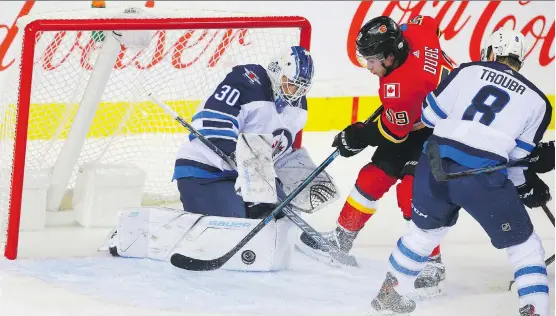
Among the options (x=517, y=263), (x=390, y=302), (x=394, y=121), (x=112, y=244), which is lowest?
(x=112, y=244)

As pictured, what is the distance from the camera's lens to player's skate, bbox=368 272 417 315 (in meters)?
3.46

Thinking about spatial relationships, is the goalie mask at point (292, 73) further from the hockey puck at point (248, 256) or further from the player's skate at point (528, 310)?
the player's skate at point (528, 310)

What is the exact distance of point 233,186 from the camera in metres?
3.99

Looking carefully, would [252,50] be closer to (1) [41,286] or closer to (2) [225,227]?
(2) [225,227]

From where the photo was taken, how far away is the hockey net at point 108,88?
3.87m

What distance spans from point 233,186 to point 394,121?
2.09 ft

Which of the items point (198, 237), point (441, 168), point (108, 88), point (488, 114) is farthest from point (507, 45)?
point (108, 88)

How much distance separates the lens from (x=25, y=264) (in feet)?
12.6

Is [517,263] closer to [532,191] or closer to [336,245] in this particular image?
[532,191]

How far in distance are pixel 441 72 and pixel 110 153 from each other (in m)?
1.53

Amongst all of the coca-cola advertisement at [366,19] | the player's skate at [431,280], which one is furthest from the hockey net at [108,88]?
the player's skate at [431,280]

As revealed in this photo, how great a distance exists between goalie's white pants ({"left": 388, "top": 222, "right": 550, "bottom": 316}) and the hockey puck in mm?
613

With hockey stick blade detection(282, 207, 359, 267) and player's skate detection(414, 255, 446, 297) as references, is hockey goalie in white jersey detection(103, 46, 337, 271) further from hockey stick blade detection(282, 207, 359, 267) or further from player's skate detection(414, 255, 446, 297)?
player's skate detection(414, 255, 446, 297)

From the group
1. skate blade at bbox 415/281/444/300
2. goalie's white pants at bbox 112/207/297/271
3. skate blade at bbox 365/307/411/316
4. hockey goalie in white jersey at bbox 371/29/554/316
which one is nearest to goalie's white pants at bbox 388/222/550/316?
hockey goalie in white jersey at bbox 371/29/554/316
